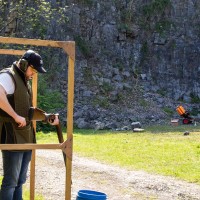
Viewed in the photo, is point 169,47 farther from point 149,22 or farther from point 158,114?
point 158,114

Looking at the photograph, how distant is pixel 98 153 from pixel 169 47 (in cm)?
1966

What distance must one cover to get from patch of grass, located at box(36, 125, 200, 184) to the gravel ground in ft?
2.14

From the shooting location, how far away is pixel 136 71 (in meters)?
31.4

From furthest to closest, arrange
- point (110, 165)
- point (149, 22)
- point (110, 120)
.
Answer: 1. point (149, 22)
2. point (110, 120)
3. point (110, 165)

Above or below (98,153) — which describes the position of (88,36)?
above

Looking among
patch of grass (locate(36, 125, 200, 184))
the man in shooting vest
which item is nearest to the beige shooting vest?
the man in shooting vest

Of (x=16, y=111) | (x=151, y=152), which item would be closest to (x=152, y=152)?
(x=151, y=152)

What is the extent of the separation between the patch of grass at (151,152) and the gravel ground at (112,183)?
0.65 m

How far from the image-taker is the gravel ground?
8.42 metres

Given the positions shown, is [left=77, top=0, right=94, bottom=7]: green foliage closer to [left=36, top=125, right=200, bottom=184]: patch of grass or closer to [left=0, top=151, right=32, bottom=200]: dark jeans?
[left=36, top=125, right=200, bottom=184]: patch of grass

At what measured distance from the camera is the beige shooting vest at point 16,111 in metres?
5.36

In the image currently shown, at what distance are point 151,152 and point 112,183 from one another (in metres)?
4.86

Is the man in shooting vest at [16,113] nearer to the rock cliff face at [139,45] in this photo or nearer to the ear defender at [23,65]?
the ear defender at [23,65]

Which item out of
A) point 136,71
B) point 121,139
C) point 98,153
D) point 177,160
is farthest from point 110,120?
point 177,160
